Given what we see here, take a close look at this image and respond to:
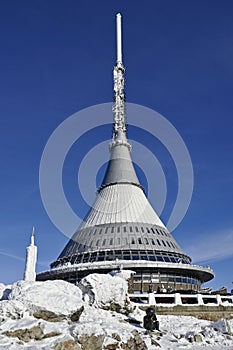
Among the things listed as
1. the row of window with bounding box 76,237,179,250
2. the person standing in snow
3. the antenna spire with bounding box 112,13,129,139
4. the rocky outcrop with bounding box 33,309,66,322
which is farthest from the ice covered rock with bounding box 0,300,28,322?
the antenna spire with bounding box 112,13,129,139

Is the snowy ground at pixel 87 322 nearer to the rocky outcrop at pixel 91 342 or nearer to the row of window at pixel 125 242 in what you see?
the rocky outcrop at pixel 91 342

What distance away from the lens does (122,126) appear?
254 feet

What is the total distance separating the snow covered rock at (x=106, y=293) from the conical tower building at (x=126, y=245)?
10073mm

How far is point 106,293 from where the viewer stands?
2756cm

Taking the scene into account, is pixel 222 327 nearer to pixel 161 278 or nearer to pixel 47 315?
pixel 47 315

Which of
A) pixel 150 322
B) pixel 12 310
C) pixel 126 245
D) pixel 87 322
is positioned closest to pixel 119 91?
pixel 126 245

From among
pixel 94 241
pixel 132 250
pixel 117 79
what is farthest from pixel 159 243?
pixel 117 79

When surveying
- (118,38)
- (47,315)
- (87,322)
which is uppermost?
(118,38)

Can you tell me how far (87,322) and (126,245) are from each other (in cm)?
2850

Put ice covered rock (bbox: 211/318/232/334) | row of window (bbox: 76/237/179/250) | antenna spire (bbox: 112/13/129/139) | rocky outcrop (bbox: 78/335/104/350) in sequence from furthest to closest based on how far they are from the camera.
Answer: antenna spire (bbox: 112/13/129/139) → row of window (bbox: 76/237/179/250) → ice covered rock (bbox: 211/318/232/334) → rocky outcrop (bbox: 78/335/104/350)

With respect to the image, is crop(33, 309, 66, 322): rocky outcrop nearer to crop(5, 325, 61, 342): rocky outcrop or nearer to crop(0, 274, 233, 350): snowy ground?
crop(0, 274, 233, 350): snowy ground

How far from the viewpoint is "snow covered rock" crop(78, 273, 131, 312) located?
27.1m

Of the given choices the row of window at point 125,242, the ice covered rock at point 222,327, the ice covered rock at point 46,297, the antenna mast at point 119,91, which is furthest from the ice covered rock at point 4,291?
the antenna mast at point 119,91

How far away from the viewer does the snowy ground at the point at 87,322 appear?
Answer: 59.0ft
